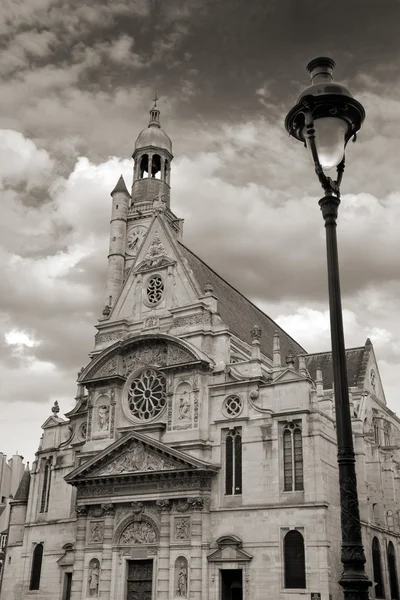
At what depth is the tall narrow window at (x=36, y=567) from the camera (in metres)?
37.6

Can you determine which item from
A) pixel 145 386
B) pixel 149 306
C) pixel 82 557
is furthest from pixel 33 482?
pixel 149 306

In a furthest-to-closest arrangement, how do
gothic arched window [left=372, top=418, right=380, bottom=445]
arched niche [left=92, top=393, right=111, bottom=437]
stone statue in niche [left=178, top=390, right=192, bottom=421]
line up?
gothic arched window [left=372, top=418, right=380, bottom=445], arched niche [left=92, top=393, right=111, bottom=437], stone statue in niche [left=178, top=390, right=192, bottom=421]

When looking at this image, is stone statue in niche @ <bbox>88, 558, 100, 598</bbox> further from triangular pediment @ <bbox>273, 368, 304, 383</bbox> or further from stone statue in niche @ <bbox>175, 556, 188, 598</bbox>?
triangular pediment @ <bbox>273, 368, 304, 383</bbox>

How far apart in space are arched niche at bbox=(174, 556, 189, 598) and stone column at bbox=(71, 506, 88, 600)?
5.53 m

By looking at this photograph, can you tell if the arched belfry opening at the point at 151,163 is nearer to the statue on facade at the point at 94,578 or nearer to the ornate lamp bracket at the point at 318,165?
the statue on facade at the point at 94,578

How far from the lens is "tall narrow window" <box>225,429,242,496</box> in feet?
106

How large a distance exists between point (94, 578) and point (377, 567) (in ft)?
47.2

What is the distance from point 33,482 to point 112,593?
33.0 feet

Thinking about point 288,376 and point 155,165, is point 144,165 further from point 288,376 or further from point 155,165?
point 288,376

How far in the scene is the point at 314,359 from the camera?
4650cm

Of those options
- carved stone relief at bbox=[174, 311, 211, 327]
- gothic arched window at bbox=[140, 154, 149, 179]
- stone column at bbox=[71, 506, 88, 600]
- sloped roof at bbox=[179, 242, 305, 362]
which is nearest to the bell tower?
gothic arched window at bbox=[140, 154, 149, 179]

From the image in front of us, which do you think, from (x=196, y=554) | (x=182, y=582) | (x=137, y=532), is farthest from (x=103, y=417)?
(x=182, y=582)

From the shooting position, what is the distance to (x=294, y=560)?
29.7 metres

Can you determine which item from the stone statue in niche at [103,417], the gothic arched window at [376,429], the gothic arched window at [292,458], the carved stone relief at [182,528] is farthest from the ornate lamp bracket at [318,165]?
the gothic arched window at [376,429]
